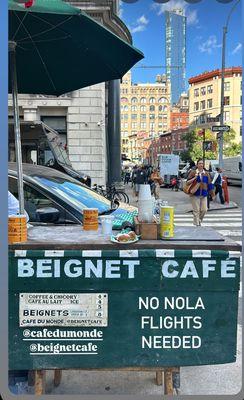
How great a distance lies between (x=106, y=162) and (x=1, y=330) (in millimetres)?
19029

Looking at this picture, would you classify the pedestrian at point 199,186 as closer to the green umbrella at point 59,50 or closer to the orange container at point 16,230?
the green umbrella at point 59,50

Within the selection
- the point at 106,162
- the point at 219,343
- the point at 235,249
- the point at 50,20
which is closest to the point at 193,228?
the point at 235,249

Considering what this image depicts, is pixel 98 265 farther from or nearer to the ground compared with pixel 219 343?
farther from the ground

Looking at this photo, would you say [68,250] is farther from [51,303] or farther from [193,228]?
[193,228]

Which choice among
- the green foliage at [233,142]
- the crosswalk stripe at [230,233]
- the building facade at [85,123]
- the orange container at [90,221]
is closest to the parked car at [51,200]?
the orange container at [90,221]

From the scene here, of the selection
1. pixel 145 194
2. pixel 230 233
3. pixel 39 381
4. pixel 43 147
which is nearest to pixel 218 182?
pixel 230 233

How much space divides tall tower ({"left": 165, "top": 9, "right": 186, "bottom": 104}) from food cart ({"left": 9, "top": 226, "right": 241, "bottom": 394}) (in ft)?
4.27

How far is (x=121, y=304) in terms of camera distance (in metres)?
2.54

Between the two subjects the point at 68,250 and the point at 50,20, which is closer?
the point at 68,250

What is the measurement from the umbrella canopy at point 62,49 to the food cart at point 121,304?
143cm

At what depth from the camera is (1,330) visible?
238 cm

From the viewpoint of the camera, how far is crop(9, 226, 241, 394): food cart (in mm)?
2496

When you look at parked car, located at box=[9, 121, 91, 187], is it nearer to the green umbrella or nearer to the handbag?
the handbag

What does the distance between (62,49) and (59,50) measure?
Answer: 2.1 inches
